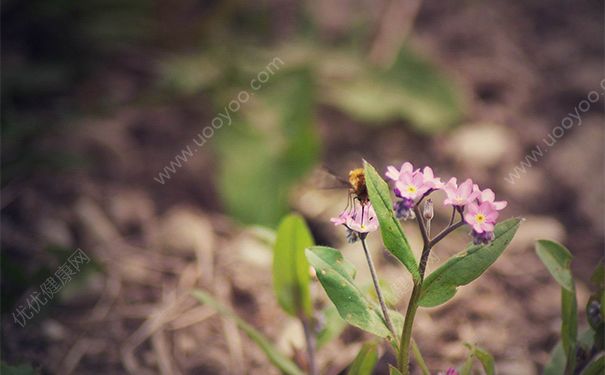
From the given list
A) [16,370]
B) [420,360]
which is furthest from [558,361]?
[16,370]

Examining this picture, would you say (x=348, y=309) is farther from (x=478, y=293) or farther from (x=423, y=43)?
(x=423, y=43)

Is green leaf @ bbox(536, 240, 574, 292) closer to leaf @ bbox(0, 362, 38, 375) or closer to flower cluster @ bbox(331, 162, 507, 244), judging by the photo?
flower cluster @ bbox(331, 162, 507, 244)

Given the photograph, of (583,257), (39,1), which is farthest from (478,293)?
(39,1)

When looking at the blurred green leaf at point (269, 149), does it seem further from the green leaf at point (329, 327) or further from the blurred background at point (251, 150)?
the green leaf at point (329, 327)

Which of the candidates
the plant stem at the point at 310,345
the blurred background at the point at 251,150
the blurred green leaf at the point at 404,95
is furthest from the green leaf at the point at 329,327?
the blurred green leaf at the point at 404,95

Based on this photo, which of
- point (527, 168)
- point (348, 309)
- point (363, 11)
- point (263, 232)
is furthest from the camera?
point (363, 11)

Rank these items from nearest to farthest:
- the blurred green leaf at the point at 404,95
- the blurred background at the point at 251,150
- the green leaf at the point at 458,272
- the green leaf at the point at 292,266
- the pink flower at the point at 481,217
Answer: the pink flower at the point at 481,217
the green leaf at the point at 458,272
the green leaf at the point at 292,266
the blurred background at the point at 251,150
the blurred green leaf at the point at 404,95

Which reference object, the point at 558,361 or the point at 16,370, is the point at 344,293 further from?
the point at 16,370
